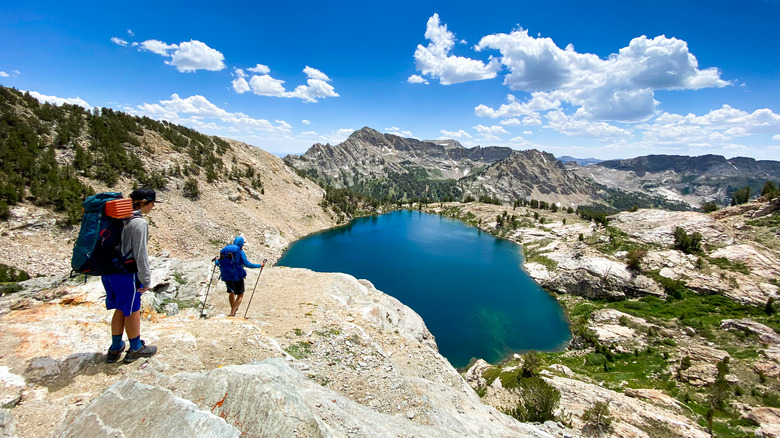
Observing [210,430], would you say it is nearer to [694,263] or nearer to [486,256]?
[694,263]

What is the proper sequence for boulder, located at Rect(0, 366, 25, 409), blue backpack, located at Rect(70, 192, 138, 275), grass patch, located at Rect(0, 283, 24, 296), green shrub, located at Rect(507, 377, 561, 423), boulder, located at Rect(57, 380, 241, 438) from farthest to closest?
green shrub, located at Rect(507, 377, 561, 423)
grass patch, located at Rect(0, 283, 24, 296)
blue backpack, located at Rect(70, 192, 138, 275)
boulder, located at Rect(0, 366, 25, 409)
boulder, located at Rect(57, 380, 241, 438)

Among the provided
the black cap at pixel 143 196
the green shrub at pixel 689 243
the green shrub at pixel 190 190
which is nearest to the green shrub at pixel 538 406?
the black cap at pixel 143 196

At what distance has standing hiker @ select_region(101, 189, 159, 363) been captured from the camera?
632 cm

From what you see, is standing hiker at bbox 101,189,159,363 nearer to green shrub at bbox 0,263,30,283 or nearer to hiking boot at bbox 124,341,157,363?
hiking boot at bbox 124,341,157,363

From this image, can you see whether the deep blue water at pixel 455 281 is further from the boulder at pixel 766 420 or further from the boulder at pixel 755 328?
the boulder at pixel 766 420

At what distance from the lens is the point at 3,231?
2497cm

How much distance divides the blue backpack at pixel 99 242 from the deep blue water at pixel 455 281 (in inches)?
1215

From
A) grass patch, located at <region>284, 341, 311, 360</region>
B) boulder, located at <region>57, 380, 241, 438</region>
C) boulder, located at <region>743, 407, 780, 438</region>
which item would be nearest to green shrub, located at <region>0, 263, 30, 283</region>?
grass patch, located at <region>284, 341, 311, 360</region>

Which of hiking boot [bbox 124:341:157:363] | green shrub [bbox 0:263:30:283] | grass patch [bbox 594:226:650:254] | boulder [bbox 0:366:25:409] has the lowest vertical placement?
grass patch [bbox 594:226:650:254]

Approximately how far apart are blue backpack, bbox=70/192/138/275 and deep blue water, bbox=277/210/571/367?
3086 centimetres

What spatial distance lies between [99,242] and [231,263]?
6612mm

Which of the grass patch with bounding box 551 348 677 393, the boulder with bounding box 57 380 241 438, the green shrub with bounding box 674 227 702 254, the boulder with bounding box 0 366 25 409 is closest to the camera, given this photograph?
the boulder with bounding box 57 380 241 438

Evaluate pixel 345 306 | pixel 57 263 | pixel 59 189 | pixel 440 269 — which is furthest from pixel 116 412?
pixel 440 269

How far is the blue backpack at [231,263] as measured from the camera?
1230 centimetres
